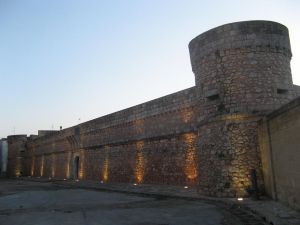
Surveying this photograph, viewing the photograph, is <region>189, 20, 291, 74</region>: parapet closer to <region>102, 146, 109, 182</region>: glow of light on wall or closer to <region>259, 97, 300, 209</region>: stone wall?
<region>259, 97, 300, 209</region>: stone wall

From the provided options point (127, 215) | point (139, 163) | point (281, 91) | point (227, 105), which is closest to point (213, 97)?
point (227, 105)

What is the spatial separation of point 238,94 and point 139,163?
853 cm

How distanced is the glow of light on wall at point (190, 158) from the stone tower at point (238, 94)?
2.75 metres

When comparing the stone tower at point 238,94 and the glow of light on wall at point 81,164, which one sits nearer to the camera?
the stone tower at point 238,94

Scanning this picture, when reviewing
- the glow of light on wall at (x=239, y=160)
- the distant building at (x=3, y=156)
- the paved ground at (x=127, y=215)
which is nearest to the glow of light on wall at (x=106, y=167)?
the paved ground at (x=127, y=215)

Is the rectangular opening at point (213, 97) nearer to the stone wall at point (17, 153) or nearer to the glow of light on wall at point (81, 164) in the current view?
the glow of light on wall at point (81, 164)

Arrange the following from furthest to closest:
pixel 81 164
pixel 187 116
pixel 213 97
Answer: pixel 81 164
pixel 187 116
pixel 213 97

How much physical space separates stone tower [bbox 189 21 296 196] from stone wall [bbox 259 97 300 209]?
1.91 ft

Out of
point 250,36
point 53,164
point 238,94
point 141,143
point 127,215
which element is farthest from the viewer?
point 53,164

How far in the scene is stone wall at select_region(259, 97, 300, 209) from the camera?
6.91m

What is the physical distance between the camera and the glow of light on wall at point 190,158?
44.6 ft

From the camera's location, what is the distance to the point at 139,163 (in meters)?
17.2

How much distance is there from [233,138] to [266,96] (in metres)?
1.73

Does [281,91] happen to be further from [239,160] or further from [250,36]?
[239,160]
